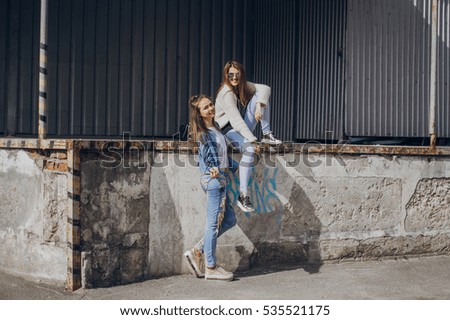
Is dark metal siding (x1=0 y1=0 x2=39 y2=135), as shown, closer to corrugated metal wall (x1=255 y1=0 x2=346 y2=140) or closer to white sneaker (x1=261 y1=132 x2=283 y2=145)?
corrugated metal wall (x1=255 y1=0 x2=346 y2=140)

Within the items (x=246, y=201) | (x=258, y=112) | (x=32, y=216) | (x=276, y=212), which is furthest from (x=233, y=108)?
(x=32, y=216)

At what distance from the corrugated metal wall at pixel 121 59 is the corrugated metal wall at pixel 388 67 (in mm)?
2374

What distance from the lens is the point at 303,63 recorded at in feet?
32.6

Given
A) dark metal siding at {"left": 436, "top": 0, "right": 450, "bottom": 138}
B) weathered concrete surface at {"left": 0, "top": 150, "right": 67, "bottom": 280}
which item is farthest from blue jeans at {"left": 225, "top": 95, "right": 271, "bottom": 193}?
dark metal siding at {"left": 436, "top": 0, "right": 450, "bottom": 138}

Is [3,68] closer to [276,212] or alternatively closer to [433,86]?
[276,212]

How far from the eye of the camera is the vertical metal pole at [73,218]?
6504 millimetres

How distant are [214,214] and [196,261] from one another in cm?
59

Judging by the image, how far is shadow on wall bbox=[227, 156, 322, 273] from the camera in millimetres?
7379

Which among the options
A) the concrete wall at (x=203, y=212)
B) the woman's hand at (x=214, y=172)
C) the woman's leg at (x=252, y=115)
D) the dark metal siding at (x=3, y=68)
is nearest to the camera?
the woman's hand at (x=214, y=172)

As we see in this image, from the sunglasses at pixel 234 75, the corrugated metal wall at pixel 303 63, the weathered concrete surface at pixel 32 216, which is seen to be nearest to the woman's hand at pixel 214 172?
the sunglasses at pixel 234 75

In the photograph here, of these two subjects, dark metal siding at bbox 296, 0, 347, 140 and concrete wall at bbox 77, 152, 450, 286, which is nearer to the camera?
concrete wall at bbox 77, 152, 450, 286

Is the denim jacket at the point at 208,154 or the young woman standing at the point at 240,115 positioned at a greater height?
the young woman standing at the point at 240,115

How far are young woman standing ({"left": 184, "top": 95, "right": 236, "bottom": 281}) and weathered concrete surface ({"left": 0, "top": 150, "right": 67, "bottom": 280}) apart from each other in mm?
1314

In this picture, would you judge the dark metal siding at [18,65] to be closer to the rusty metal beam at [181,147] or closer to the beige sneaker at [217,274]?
the rusty metal beam at [181,147]
